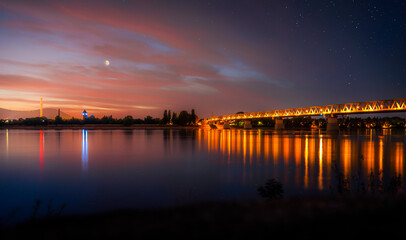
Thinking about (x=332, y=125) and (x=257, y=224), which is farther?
(x=332, y=125)

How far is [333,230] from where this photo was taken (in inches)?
280

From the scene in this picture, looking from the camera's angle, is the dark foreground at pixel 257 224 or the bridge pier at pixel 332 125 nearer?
the dark foreground at pixel 257 224

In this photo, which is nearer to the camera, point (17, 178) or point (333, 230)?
point (333, 230)

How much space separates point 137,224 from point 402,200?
9514 mm

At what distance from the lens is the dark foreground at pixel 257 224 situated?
702 centimetres

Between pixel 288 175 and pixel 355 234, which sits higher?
pixel 355 234

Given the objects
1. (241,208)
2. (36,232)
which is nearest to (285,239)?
(241,208)

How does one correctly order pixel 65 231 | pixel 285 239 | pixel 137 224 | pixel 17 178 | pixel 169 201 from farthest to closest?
pixel 17 178
pixel 169 201
pixel 137 224
pixel 65 231
pixel 285 239

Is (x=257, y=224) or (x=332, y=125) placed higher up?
(x=257, y=224)

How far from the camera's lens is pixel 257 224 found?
25.1 feet

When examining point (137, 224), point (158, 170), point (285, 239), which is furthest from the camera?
point (158, 170)

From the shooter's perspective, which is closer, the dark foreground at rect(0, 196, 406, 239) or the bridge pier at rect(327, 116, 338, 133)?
the dark foreground at rect(0, 196, 406, 239)

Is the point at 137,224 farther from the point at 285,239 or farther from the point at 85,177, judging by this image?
the point at 85,177

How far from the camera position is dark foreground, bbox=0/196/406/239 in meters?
7.02
